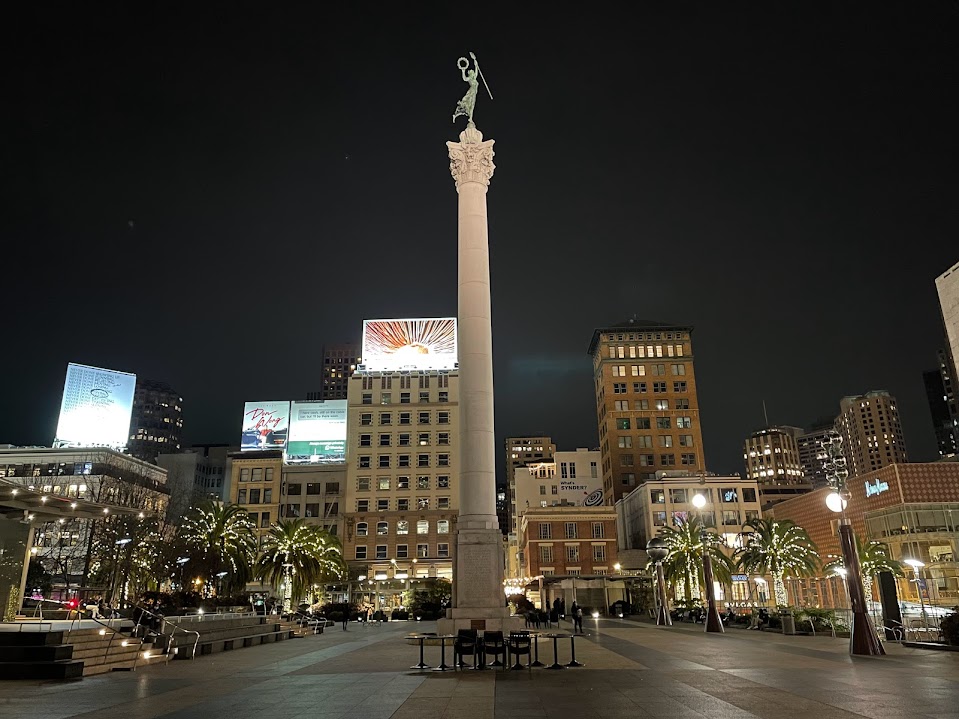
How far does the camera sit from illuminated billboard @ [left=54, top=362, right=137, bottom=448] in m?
98.8

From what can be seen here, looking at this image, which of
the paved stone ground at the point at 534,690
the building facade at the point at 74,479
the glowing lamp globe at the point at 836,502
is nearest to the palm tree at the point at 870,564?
the glowing lamp globe at the point at 836,502

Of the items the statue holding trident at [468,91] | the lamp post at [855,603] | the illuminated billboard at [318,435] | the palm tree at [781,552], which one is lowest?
the lamp post at [855,603]

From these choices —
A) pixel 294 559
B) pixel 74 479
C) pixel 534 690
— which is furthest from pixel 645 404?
pixel 534 690

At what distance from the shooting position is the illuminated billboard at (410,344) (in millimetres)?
112000

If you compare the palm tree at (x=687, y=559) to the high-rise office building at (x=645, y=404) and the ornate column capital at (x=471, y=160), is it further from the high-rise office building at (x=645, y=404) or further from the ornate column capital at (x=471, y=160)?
the high-rise office building at (x=645, y=404)

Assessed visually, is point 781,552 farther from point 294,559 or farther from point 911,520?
point 294,559

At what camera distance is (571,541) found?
316 feet

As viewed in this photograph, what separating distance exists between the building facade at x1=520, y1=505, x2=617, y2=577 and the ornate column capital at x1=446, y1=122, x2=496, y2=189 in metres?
63.8

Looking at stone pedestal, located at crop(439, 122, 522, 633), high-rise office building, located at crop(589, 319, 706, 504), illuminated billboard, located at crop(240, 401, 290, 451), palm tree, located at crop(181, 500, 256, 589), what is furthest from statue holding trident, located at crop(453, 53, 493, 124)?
high-rise office building, located at crop(589, 319, 706, 504)

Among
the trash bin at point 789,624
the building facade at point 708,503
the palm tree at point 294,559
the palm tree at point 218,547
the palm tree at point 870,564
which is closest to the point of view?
the trash bin at point 789,624

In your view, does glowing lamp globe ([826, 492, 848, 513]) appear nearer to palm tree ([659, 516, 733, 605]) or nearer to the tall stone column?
the tall stone column

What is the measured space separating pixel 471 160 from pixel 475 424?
52.8 feet

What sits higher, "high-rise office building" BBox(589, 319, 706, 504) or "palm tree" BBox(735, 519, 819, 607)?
"high-rise office building" BBox(589, 319, 706, 504)

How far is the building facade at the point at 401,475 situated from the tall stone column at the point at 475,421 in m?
65.8
